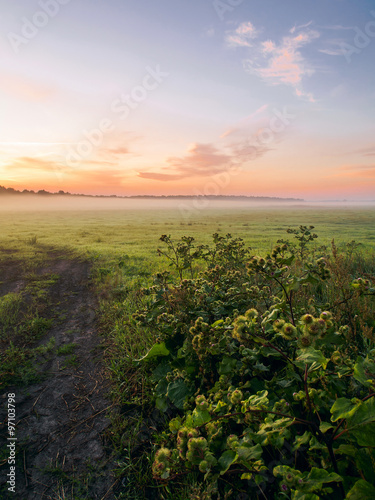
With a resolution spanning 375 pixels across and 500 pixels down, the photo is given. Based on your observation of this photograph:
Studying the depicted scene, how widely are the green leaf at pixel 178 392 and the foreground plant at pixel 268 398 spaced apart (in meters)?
0.01

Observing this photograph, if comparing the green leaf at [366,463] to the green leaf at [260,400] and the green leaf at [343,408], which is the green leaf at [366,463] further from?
the green leaf at [260,400]

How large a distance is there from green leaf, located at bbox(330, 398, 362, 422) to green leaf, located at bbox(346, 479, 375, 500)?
287 millimetres

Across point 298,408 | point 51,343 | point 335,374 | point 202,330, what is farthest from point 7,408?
point 335,374

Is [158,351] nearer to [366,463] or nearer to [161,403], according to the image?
[161,403]

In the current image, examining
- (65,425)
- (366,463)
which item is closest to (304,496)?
(366,463)

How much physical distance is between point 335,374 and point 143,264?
9.95 meters

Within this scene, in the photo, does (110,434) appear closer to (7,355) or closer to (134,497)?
(134,497)

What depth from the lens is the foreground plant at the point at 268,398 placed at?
5.12ft

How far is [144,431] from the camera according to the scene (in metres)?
3.09

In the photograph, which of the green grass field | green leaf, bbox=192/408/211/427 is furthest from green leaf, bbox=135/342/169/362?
the green grass field

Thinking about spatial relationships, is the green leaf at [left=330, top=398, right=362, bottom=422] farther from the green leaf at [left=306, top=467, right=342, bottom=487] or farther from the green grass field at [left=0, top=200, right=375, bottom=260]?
the green grass field at [left=0, top=200, right=375, bottom=260]

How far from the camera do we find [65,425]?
10.8 feet

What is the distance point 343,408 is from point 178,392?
1872 millimetres

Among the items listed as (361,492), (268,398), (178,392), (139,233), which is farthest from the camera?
(139,233)
